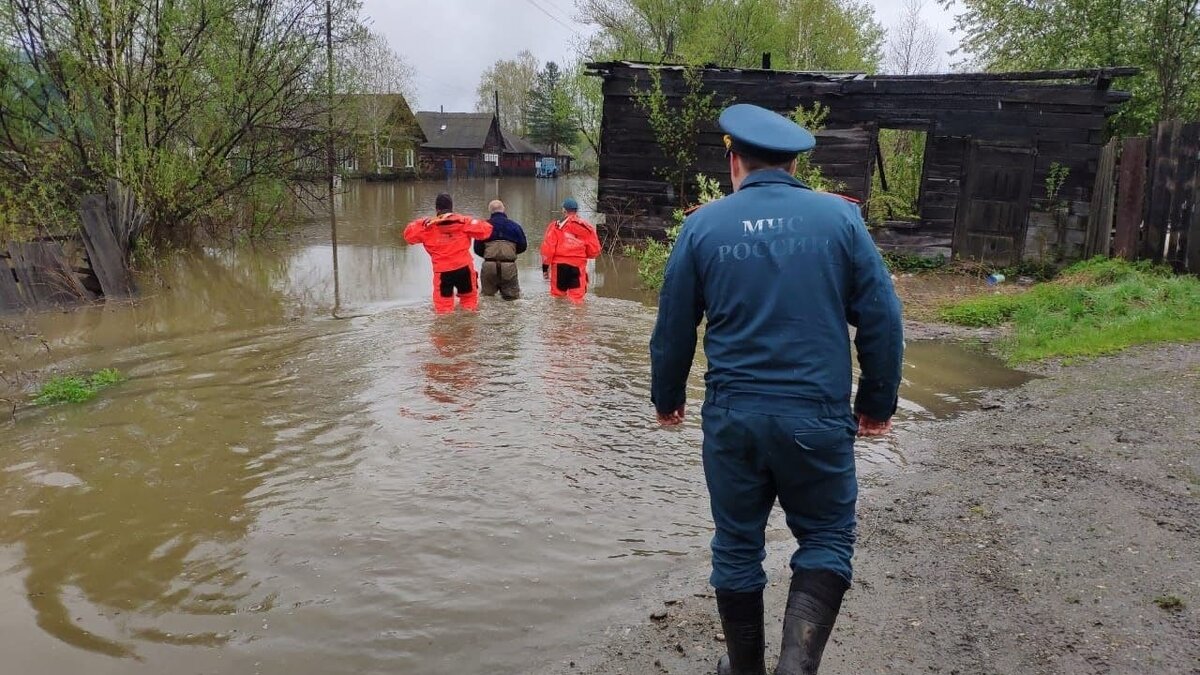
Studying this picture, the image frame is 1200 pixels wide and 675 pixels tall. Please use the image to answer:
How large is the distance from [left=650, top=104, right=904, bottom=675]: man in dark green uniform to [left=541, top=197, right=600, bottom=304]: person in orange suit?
842 centimetres

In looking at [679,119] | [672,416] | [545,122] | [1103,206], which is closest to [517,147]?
[545,122]

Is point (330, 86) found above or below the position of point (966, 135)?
above

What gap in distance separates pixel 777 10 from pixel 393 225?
61.3ft

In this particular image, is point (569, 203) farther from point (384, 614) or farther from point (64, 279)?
point (384, 614)

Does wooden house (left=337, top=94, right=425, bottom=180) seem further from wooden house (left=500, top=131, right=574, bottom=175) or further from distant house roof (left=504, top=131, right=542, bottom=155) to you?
distant house roof (left=504, top=131, right=542, bottom=155)

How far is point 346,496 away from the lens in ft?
16.3

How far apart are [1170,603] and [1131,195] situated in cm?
1114

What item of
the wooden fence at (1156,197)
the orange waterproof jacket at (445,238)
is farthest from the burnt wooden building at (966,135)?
the orange waterproof jacket at (445,238)

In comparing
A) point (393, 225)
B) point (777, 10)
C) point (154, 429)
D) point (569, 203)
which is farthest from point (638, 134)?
point (777, 10)

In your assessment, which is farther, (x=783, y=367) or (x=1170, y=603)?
(x=1170, y=603)

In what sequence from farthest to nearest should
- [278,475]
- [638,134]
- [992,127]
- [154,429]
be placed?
[638,134]
[992,127]
[154,429]
[278,475]

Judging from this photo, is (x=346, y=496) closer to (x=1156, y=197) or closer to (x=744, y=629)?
(x=744, y=629)

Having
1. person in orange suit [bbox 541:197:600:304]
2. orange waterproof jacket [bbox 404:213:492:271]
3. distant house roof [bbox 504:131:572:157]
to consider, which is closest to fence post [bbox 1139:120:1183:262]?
person in orange suit [bbox 541:197:600:304]

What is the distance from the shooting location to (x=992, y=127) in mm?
15023
